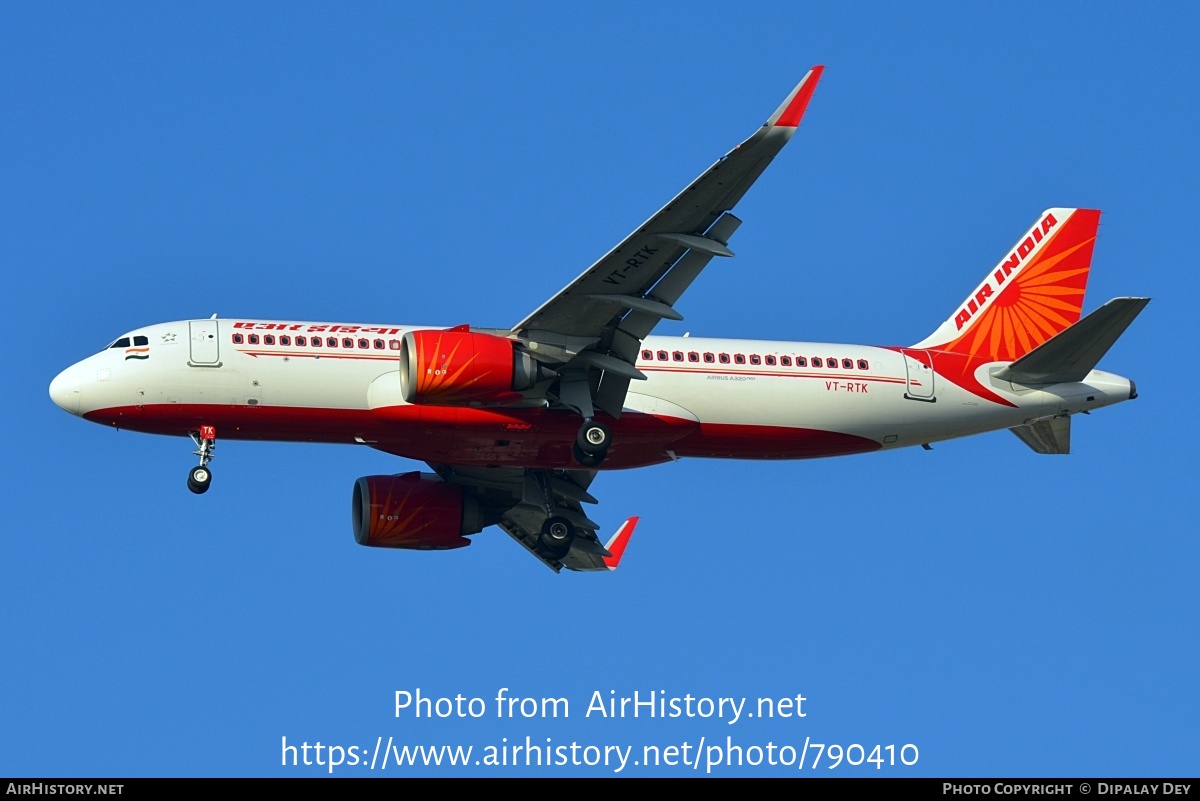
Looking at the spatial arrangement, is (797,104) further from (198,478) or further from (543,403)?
(198,478)

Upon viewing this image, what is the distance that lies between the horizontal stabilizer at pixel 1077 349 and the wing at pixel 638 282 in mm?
11172

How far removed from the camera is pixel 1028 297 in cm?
5903

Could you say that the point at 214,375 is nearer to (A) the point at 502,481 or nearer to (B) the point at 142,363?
(B) the point at 142,363

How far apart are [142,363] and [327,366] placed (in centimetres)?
487

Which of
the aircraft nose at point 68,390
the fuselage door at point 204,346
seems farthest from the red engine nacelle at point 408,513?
the aircraft nose at point 68,390

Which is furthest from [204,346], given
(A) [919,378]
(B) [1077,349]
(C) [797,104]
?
(B) [1077,349]

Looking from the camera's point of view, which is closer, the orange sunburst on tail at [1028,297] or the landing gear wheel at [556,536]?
A: the landing gear wheel at [556,536]

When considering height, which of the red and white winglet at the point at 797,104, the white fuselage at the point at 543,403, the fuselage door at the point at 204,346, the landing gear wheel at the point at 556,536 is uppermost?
the red and white winglet at the point at 797,104

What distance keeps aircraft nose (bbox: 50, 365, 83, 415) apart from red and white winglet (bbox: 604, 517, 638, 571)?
56.5 ft

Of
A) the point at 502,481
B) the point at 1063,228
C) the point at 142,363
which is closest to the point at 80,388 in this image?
the point at 142,363

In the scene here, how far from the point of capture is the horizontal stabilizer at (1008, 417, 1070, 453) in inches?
2234

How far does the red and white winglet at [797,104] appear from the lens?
4425 centimetres

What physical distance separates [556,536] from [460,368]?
720 centimetres

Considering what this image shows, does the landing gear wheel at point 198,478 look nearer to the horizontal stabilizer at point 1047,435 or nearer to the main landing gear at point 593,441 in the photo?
the main landing gear at point 593,441
